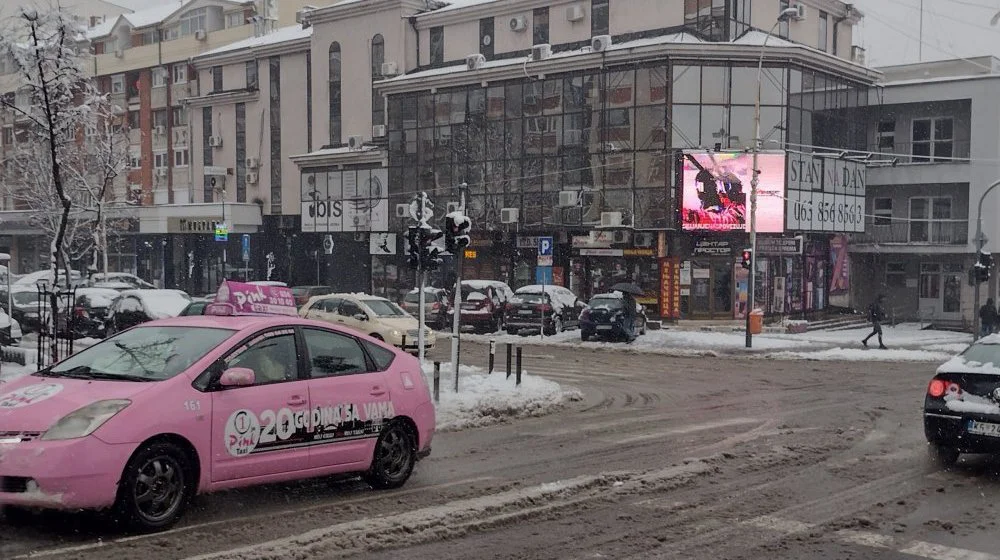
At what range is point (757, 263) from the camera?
37469 millimetres

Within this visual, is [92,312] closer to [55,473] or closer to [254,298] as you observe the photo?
[254,298]

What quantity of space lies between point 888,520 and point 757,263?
30.1m

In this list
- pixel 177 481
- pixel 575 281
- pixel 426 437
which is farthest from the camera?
pixel 575 281

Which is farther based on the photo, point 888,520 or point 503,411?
point 503,411

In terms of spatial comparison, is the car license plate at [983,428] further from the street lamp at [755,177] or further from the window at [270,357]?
the street lamp at [755,177]

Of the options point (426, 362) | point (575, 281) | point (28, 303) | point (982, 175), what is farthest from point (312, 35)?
point (426, 362)

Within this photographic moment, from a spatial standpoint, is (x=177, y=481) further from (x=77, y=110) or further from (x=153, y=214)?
(x=153, y=214)

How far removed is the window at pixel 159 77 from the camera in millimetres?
64062

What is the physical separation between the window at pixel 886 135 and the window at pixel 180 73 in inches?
1641

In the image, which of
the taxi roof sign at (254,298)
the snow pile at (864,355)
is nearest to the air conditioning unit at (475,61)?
the snow pile at (864,355)

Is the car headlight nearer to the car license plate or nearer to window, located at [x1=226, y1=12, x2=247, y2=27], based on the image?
the car license plate

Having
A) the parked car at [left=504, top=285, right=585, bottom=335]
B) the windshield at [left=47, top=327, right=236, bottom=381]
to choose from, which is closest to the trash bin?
the parked car at [left=504, top=285, right=585, bottom=335]

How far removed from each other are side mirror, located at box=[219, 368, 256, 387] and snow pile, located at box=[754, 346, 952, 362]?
71.4 feet

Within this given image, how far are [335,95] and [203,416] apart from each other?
46861mm
